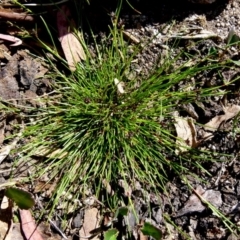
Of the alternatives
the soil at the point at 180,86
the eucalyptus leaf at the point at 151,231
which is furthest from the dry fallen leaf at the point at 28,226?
the eucalyptus leaf at the point at 151,231

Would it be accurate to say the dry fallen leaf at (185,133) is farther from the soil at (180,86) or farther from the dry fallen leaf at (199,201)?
the dry fallen leaf at (199,201)

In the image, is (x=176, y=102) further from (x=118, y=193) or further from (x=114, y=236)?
(x=114, y=236)

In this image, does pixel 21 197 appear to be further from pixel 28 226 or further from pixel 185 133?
pixel 185 133

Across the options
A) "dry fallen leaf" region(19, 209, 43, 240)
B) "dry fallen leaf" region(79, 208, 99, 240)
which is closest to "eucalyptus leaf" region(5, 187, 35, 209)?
"dry fallen leaf" region(19, 209, 43, 240)

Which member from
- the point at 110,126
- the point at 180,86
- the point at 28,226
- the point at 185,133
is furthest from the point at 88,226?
the point at 180,86

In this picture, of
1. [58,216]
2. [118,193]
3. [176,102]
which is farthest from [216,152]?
[58,216]

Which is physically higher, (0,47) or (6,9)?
(6,9)
